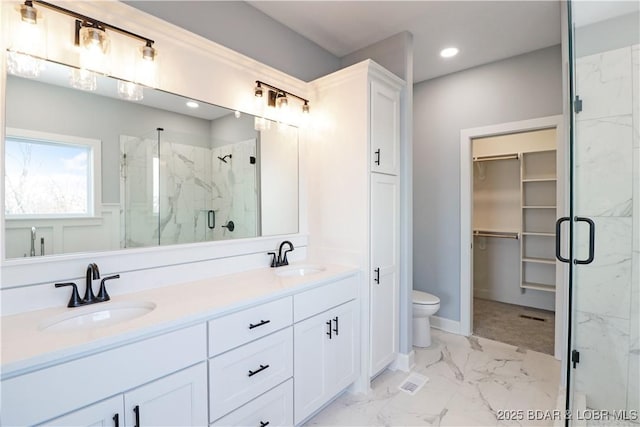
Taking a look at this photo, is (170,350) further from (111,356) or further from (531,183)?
(531,183)

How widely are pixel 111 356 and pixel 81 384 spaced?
0.10 metres

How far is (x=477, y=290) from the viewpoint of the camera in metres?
4.24

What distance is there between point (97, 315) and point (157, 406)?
0.49 meters

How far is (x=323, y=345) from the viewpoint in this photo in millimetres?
1794

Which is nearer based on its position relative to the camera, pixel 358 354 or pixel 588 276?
pixel 588 276

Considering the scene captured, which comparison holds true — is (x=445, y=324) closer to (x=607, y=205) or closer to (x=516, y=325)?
(x=516, y=325)

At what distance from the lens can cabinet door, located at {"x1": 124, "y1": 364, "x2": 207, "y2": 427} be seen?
104 cm

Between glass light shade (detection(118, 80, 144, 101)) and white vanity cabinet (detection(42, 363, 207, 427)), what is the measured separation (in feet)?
4.39

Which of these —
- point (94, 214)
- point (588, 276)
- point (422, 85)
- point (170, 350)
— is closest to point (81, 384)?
point (170, 350)

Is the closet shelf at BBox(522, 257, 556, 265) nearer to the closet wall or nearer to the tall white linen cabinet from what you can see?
the closet wall

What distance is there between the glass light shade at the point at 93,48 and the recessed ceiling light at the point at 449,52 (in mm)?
2592

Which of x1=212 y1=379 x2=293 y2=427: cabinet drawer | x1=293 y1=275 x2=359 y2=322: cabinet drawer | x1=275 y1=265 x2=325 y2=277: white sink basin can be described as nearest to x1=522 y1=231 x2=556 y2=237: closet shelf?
x1=293 y1=275 x2=359 y2=322: cabinet drawer

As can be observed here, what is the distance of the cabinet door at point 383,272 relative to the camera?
2104mm

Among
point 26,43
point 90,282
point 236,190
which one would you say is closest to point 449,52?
point 236,190
